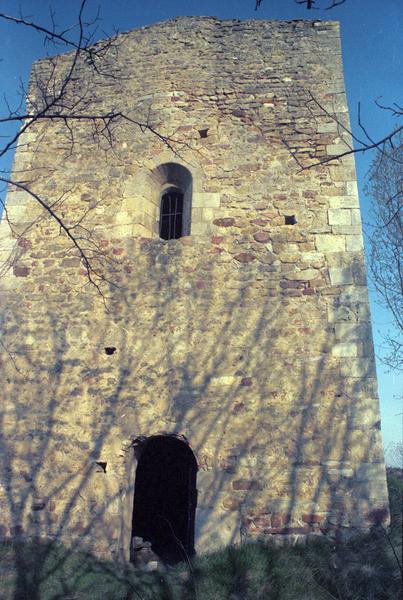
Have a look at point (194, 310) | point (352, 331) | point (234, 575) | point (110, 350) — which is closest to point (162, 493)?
point (110, 350)

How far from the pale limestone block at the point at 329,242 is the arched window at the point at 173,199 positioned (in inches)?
62.7

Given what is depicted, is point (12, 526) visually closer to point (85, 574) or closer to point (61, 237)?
point (85, 574)

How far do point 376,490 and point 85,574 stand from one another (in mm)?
2755

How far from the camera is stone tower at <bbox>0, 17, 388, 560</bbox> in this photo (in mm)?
4559

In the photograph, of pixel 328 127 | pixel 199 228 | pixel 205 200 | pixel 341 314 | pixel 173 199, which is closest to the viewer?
pixel 341 314

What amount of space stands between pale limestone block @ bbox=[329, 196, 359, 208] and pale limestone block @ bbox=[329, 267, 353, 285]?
81 cm

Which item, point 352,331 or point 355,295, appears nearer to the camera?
point 352,331

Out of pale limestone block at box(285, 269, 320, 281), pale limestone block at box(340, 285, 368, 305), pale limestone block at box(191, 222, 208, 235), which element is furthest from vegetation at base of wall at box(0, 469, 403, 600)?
pale limestone block at box(191, 222, 208, 235)

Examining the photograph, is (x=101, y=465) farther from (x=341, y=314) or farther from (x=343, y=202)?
(x=343, y=202)

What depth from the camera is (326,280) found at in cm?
517

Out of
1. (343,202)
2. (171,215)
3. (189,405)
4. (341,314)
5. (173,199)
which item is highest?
(173,199)

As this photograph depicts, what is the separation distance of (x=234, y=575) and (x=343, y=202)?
4.04 m

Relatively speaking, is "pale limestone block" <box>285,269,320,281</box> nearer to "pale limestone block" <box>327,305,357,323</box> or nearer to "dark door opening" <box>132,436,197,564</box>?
"pale limestone block" <box>327,305,357,323</box>

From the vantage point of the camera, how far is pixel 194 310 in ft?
17.0
